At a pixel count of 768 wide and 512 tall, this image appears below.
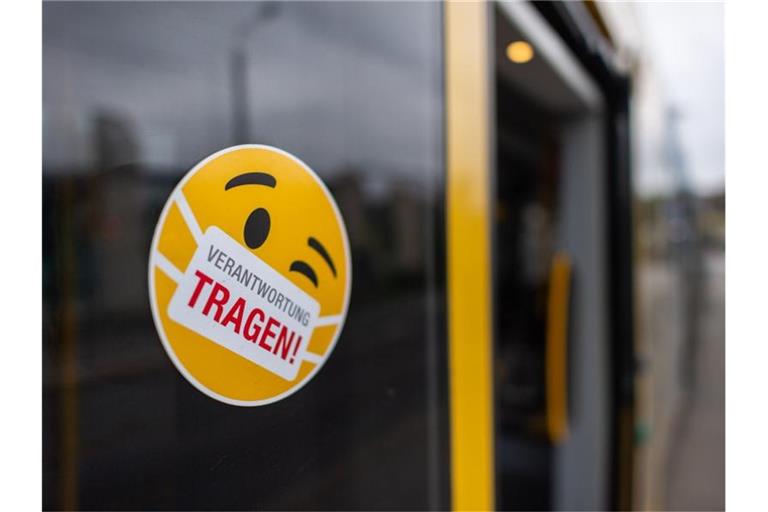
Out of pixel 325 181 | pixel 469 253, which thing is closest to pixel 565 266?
pixel 469 253

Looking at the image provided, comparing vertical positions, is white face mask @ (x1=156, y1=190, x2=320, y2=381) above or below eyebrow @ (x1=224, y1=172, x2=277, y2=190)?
below

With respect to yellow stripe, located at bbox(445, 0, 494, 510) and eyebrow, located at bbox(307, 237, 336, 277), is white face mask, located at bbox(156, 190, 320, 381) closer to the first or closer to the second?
eyebrow, located at bbox(307, 237, 336, 277)

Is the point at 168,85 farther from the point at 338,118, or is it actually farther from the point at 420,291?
the point at 420,291

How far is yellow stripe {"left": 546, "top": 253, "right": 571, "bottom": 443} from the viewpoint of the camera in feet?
8.21

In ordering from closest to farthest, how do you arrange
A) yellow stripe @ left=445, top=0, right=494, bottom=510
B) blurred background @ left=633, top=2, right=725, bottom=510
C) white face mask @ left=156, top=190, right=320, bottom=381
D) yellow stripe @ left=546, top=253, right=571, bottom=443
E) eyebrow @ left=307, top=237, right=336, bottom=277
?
1. white face mask @ left=156, top=190, right=320, bottom=381
2. eyebrow @ left=307, top=237, right=336, bottom=277
3. yellow stripe @ left=445, top=0, right=494, bottom=510
4. blurred background @ left=633, top=2, right=725, bottom=510
5. yellow stripe @ left=546, top=253, right=571, bottom=443

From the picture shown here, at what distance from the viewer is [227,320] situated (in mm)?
598

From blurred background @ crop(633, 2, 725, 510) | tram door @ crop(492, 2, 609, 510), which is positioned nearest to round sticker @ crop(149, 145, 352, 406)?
tram door @ crop(492, 2, 609, 510)

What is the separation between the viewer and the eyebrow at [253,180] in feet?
1.99

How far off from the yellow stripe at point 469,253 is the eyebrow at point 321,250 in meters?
0.44

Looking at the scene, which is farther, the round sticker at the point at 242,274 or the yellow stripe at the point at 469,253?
the yellow stripe at the point at 469,253

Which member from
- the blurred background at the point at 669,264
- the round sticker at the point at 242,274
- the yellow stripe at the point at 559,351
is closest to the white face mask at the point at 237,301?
the round sticker at the point at 242,274

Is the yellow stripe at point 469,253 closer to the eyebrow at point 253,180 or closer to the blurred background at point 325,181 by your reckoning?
the blurred background at point 325,181
